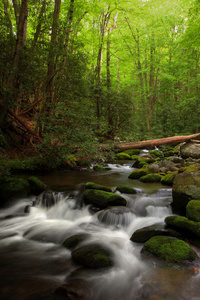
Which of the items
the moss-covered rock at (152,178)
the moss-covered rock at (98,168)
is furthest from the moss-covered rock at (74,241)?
the moss-covered rock at (98,168)

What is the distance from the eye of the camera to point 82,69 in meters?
11.1

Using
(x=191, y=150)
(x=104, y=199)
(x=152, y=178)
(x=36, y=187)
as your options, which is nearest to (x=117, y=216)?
(x=104, y=199)

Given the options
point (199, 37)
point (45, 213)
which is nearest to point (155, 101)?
point (199, 37)

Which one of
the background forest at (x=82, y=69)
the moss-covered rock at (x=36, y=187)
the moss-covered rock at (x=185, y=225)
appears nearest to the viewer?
the moss-covered rock at (x=185, y=225)

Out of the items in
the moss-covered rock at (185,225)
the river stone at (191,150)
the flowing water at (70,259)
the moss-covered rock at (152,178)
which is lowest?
the flowing water at (70,259)

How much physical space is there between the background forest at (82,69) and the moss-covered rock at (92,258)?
3.91m

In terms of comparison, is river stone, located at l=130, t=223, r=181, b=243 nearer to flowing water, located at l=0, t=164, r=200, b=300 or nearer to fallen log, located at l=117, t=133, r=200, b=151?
flowing water, located at l=0, t=164, r=200, b=300

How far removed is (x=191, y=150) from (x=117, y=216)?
792 centimetres

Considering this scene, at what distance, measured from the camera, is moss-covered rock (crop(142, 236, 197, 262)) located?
323 centimetres

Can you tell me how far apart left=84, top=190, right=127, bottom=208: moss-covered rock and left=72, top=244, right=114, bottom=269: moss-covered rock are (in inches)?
61.9

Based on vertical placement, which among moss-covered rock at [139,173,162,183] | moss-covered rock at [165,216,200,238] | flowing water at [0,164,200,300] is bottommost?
flowing water at [0,164,200,300]

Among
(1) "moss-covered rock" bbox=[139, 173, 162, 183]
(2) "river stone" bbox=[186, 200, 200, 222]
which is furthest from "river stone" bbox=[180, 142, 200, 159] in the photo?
(2) "river stone" bbox=[186, 200, 200, 222]

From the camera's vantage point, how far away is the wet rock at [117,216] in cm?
473

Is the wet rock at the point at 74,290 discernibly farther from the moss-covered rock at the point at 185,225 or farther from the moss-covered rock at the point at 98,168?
the moss-covered rock at the point at 98,168
